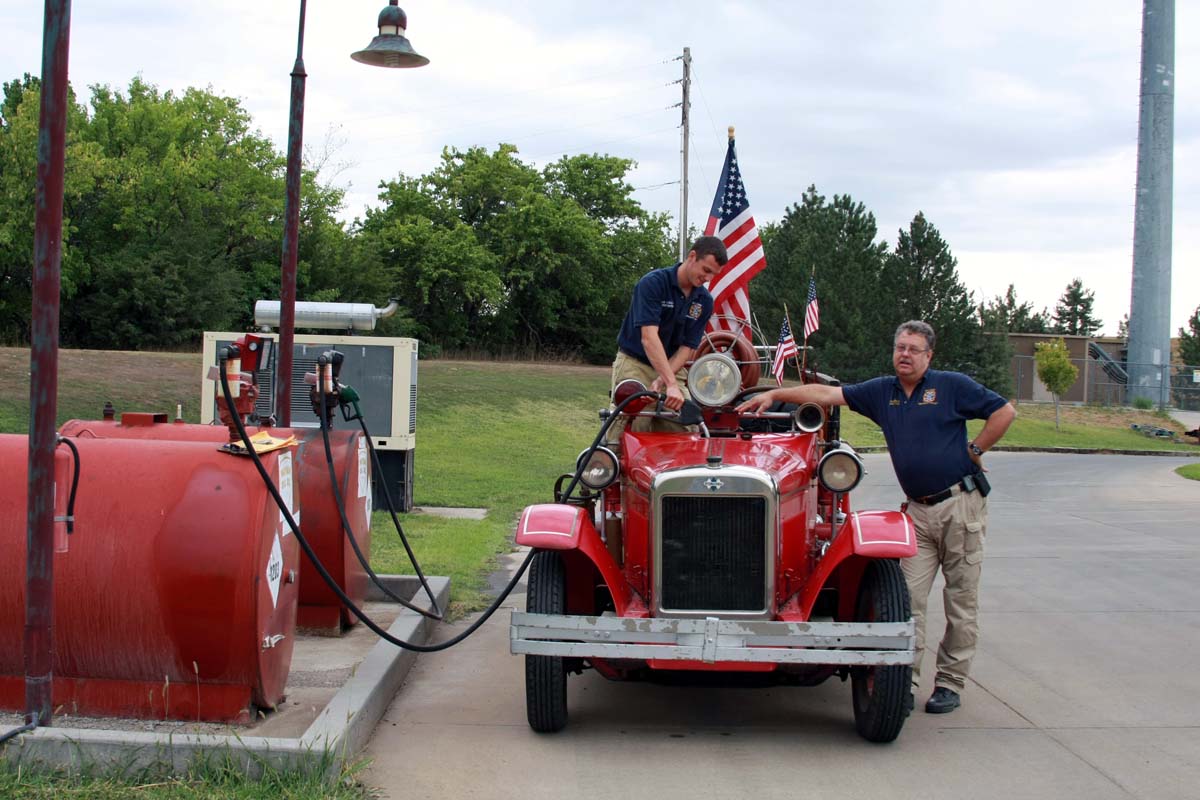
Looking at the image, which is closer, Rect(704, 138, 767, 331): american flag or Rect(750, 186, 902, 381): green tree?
Rect(704, 138, 767, 331): american flag

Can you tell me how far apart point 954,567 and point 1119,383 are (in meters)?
57.1

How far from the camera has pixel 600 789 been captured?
484cm

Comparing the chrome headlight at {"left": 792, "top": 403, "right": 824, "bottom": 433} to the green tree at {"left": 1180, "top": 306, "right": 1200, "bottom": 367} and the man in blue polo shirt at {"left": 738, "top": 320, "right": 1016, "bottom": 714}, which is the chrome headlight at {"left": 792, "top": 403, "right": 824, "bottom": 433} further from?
the green tree at {"left": 1180, "top": 306, "right": 1200, "bottom": 367}

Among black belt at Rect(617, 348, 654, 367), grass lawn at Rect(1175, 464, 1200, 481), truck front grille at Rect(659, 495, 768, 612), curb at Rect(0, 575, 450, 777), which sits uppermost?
black belt at Rect(617, 348, 654, 367)

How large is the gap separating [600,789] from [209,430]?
3.25 m

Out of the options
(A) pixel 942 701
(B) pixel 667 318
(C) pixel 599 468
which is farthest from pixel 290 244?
(A) pixel 942 701

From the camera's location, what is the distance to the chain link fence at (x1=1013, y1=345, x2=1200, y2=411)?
56375mm

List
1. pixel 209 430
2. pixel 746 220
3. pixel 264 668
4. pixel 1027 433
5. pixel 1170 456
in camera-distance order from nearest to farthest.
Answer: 1. pixel 264 668
2. pixel 209 430
3. pixel 746 220
4. pixel 1170 456
5. pixel 1027 433

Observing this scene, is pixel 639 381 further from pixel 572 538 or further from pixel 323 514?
pixel 323 514

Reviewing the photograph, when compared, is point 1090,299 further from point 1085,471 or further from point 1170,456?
point 1085,471

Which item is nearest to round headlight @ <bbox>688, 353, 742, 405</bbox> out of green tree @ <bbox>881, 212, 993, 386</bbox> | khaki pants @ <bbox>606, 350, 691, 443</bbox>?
khaki pants @ <bbox>606, 350, 691, 443</bbox>

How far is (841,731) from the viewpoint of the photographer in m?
5.71

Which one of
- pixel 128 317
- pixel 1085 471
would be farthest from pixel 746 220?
pixel 128 317

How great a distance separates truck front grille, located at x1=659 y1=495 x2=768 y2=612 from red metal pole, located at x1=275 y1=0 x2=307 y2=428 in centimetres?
363
